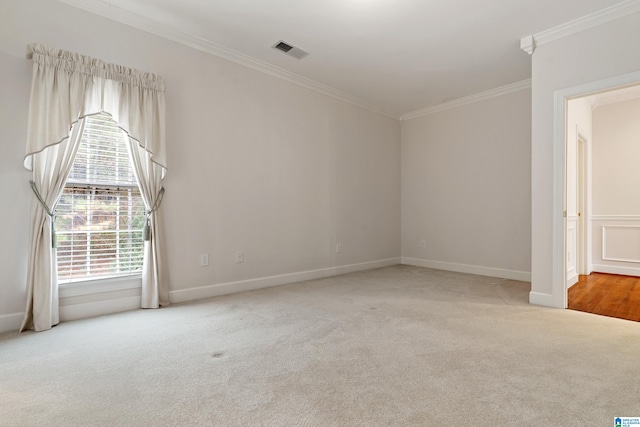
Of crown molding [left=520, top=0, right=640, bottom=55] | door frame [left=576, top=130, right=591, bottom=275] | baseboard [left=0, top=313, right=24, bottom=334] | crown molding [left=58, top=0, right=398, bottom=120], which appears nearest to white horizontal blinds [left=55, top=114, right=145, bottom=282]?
baseboard [left=0, top=313, right=24, bottom=334]

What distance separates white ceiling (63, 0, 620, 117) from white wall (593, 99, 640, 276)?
81.6 inches

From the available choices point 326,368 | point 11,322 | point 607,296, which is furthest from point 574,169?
point 11,322

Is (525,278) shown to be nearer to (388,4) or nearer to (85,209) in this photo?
(388,4)

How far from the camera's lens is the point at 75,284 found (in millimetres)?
2848

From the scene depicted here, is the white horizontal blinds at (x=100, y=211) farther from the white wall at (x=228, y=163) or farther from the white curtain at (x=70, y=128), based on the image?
the white wall at (x=228, y=163)

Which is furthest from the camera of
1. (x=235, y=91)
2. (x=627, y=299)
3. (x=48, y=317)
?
(x=235, y=91)

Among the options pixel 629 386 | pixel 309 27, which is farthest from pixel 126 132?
pixel 629 386

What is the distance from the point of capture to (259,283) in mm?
4066

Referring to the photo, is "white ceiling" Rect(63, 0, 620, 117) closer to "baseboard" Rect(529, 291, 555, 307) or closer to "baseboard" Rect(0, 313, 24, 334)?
"baseboard" Rect(529, 291, 555, 307)

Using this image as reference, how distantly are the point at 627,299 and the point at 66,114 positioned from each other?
19.7 feet

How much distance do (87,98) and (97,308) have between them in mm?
1941

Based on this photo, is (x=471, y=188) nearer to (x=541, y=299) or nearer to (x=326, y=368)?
(x=541, y=299)

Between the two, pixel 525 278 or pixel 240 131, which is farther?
pixel 525 278

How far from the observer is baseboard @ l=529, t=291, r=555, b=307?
325 centimetres
